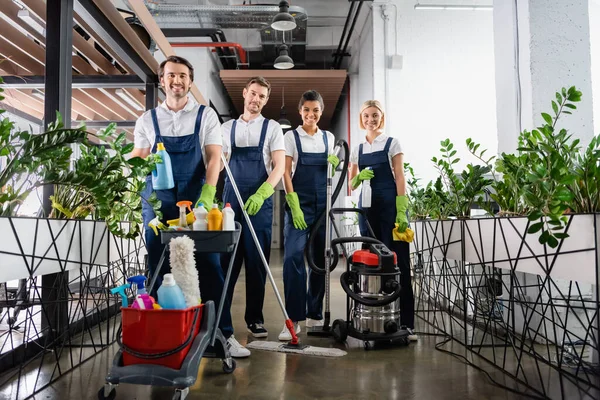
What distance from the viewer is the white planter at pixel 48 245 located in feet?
5.71

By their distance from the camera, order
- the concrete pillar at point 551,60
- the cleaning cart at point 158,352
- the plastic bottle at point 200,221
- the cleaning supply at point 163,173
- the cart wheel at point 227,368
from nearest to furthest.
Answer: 1. the cleaning cart at point 158,352
2. the plastic bottle at point 200,221
3. the cart wheel at point 227,368
4. the cleaning supply at point 163,173
5. the concrete pillar at point 551,60

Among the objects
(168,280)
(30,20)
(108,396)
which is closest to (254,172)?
(168,280)

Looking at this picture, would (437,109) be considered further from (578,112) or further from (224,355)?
(224,355)

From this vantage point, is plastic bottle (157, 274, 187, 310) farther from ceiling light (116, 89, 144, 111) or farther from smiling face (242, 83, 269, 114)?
ceiling light (116, 89, 144, 111)

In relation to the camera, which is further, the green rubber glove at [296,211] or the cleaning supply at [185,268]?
the green rubber glove at [296,211]

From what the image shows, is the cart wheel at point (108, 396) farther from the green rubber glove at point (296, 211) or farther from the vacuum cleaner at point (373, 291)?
the green rubber glove at point (296, 211)

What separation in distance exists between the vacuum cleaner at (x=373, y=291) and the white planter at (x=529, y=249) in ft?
1.44

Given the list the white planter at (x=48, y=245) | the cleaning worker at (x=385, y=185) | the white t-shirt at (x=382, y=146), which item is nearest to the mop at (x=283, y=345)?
the cleaning worker at (x=385, y=185)

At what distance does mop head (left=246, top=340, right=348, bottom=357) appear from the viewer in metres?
2.40

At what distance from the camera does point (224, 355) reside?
211 cm

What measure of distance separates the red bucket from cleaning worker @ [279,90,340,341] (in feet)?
4.51

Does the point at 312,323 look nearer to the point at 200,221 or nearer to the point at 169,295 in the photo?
the point at 200,221

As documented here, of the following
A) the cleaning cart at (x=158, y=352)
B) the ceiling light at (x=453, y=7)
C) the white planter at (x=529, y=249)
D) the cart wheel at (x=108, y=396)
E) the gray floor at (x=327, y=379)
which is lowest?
the gray floor at (x=327, y=379)

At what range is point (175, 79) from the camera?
2348mm
